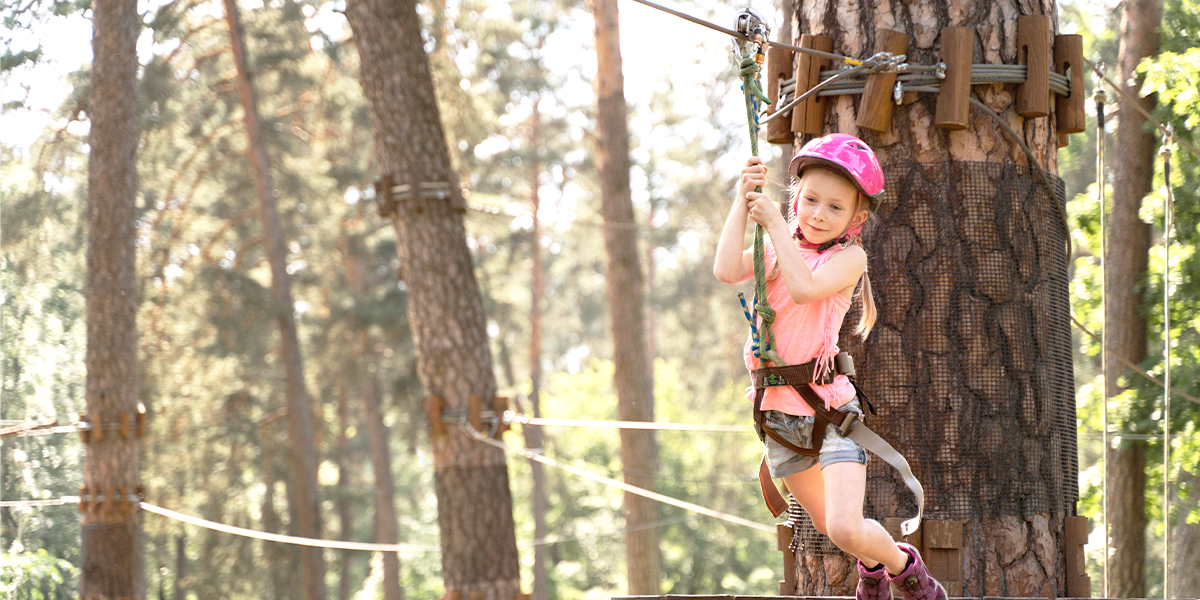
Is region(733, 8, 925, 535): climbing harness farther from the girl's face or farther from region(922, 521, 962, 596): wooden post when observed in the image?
region(922, 521, 962, 596): wooden post

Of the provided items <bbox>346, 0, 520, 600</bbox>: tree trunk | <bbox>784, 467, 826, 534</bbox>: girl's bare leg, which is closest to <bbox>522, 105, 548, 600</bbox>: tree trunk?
<bbox>346, 0, 520, 600</bbox>: tree trunk

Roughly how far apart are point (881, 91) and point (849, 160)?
48 centimetres

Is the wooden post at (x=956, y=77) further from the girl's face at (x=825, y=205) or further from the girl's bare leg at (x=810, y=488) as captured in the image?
the girl's bare leg at (x=810, y=488)

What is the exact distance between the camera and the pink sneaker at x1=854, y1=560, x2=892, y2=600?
245cm

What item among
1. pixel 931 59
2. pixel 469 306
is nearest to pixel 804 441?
pixel 931 59

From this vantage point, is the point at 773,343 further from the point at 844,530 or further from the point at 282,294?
the point at 282,294

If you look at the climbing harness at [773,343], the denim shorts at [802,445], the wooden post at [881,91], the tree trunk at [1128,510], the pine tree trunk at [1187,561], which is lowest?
the pine tree trunk at [1187,561]

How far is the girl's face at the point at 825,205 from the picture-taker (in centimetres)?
243

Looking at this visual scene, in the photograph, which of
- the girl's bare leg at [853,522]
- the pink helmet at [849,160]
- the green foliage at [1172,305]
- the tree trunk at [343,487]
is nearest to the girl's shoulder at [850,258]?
the pink helmet at [849,160]

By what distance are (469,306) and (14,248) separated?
160 inches

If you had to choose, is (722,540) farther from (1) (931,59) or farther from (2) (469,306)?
(1) (931,59)

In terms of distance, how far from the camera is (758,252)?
92.8 inches

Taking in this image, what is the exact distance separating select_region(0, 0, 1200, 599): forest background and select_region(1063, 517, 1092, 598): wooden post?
3879 millimetres

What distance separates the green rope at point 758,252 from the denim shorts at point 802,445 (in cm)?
15
